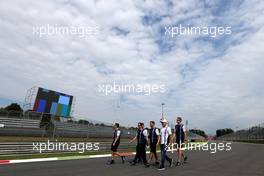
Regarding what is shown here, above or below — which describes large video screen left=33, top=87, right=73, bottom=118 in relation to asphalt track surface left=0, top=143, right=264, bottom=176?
above

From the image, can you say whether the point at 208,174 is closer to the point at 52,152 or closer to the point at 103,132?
the point at 52,152

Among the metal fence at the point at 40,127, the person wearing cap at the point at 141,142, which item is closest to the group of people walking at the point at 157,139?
the person wearing cap at the point at 141,142

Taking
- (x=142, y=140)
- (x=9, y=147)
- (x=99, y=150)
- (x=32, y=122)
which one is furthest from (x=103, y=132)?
(x=142, y=140)

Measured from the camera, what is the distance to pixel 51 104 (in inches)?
1532

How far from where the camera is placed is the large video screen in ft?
124

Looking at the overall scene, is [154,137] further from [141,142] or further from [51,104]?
[51,104]

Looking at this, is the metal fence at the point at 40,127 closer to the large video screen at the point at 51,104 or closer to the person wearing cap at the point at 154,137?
the large video screen at the point at 51,104

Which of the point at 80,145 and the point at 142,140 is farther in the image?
the point at 80,145

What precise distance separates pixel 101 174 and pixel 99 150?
50.2ft

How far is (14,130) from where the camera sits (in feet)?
101

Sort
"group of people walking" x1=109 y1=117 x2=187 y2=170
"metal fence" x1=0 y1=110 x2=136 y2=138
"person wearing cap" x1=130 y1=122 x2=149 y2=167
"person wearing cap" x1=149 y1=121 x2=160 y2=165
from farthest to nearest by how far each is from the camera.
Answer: "metal fence" x1=0 y1=110 x2=136 y2=138 < "person wearing cap" x1=130 y1=122 x2=149 y2=167 < "person wearing cap" x1=149 y1=121 x2=160 y2=165 < "group of people walking" x1=109 y1=117 x2=187 y2=170

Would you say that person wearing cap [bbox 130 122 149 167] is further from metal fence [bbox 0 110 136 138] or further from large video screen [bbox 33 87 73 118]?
large video screen [bbox 33 87 73 118]

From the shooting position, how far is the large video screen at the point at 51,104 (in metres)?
37.8

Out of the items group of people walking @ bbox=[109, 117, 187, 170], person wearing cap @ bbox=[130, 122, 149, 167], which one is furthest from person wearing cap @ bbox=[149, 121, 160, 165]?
person wearing cap @ bbox=[130, 122, 149, 167]
